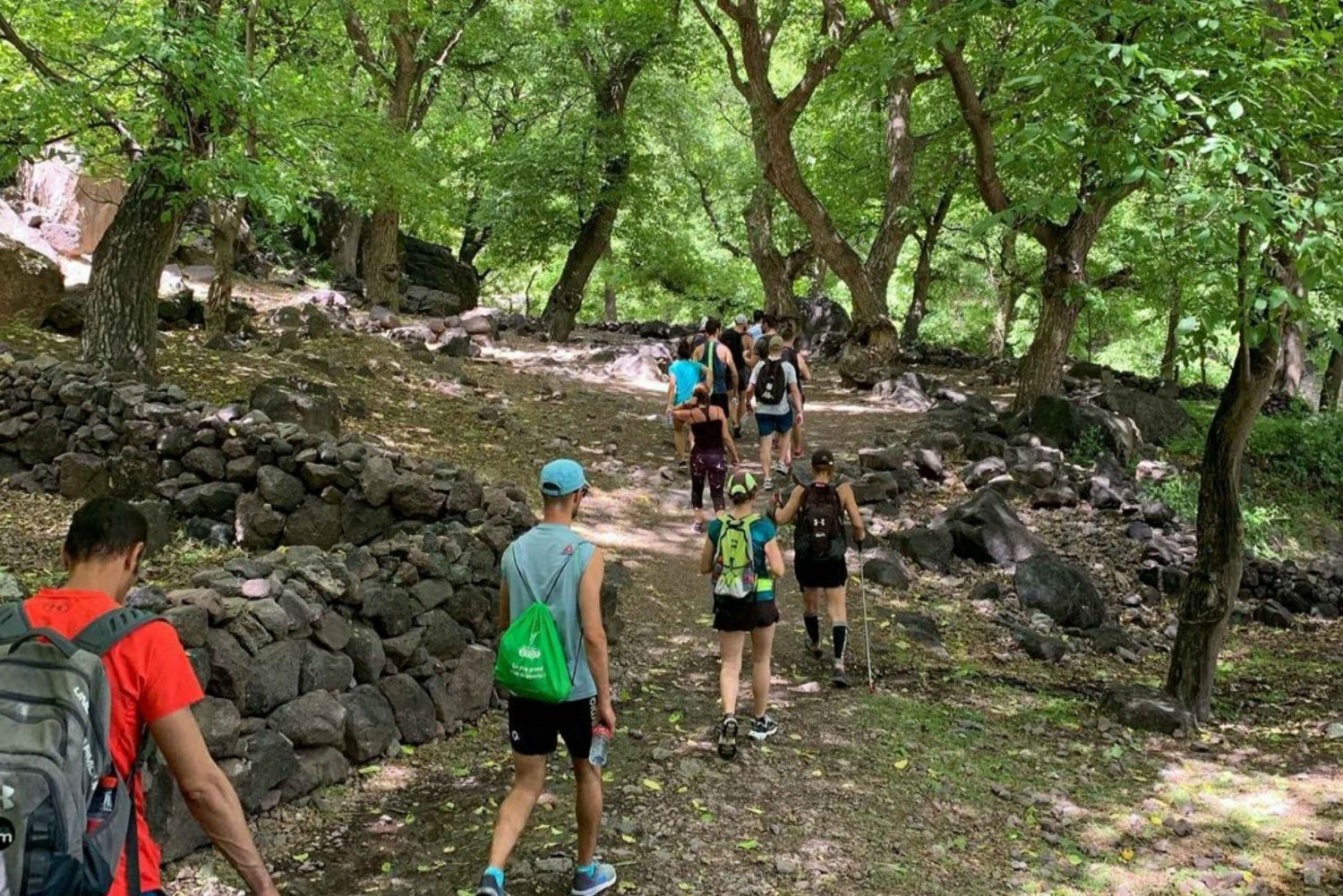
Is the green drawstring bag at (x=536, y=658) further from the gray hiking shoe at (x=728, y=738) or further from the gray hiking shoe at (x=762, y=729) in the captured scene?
the gray hiking shoe at (x=762, y=729)

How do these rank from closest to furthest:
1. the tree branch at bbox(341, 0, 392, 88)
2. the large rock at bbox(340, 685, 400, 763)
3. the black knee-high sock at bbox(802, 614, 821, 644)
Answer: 1. the large rock at bbox(340, 685, 400, 763)
2. the black knee-high sock at bbox(802, 614, 821, 644)
3. the tree branch at bbox(341, 0, 392, 88)

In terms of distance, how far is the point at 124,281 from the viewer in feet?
32.7

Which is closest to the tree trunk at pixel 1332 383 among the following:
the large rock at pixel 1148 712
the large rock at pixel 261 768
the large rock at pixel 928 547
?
the large rock at pixel 928 547

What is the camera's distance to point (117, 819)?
6.90 feet

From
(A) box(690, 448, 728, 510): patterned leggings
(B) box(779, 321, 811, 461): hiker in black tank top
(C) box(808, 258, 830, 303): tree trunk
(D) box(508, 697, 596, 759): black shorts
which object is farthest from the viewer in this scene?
(C) box(808, 258, 830, 303): tree trunk

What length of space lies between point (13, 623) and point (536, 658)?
1842 mm

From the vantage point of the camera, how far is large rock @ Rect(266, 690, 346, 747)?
15.1ft

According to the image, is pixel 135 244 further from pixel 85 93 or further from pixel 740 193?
pixel 740 193

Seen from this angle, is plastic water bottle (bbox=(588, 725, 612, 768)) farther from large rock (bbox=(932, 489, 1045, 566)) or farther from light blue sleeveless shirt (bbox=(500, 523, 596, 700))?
large rock (bbox=(932, 489, 1045, 566))

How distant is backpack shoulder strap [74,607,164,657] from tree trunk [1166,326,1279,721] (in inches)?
289

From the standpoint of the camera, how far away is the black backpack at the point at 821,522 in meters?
6.76

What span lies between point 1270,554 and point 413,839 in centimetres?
1227

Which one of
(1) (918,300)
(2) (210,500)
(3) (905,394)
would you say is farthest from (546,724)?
(1) (918,300)

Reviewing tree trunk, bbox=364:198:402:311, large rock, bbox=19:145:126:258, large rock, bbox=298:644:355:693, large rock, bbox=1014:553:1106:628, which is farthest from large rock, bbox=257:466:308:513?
tree trunk, bbox=364:198:402:311
